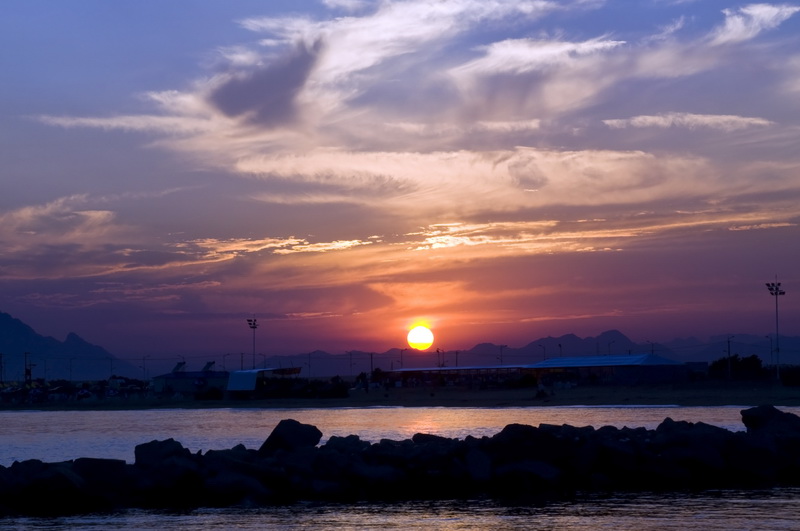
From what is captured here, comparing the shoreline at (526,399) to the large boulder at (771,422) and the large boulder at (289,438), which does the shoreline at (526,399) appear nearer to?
the large boulder at (771,422)

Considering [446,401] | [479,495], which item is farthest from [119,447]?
[446,401]

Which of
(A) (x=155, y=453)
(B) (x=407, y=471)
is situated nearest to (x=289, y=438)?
(A) (x=155, y=453)

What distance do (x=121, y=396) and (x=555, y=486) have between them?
5085 inches

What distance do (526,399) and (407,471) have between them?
7015cm

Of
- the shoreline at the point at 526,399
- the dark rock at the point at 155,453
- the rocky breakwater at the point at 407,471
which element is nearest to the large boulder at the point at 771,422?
the rocky breakwater at the point at 407,471

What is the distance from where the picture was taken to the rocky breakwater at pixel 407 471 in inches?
1094

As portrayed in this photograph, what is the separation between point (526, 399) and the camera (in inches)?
3893

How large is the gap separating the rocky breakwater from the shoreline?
5078cm

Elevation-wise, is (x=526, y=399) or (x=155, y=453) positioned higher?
(x=155, y=453)

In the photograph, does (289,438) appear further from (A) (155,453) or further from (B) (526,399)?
(B) (526,399)

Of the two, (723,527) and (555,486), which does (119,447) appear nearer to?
(555,486)

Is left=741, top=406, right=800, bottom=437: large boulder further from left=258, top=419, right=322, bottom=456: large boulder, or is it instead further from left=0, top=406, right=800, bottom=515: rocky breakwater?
left=258, top=419, right=322, bottom=456: large boulder

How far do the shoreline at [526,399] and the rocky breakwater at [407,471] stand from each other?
167ft

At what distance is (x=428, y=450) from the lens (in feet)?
101
